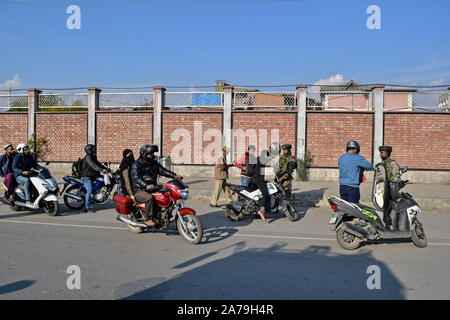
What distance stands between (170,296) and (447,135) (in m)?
17.0

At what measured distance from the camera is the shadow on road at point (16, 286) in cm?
441

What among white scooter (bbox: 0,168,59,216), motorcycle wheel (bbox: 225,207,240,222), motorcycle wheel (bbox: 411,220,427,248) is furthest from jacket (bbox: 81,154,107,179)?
motorcycle wheel (bbox: 411,220,427,248)

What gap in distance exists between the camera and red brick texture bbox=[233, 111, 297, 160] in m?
18.3

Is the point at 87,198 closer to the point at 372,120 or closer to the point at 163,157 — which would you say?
the point at 163,157

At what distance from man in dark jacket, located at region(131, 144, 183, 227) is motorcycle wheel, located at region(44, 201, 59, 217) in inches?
123

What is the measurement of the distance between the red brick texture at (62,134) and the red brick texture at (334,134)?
37.3 feet

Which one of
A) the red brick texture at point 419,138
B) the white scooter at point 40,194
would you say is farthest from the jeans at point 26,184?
the red brick texture at point 419,138

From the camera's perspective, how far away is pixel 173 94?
19.3 metres

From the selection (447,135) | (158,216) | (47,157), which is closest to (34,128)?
(47,157)

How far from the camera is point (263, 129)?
18.4 meters

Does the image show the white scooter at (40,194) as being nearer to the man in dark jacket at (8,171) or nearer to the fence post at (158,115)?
the man in dark jacket at (8,171)

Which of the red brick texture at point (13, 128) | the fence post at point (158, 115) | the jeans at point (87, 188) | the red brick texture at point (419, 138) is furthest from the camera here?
the red brick texture at point (13, 128)

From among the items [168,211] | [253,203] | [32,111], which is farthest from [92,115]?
[168,211]

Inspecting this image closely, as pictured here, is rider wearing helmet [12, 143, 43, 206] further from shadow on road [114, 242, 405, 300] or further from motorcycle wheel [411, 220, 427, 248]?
motorcycle wheel [411, 220, 427, 248]
